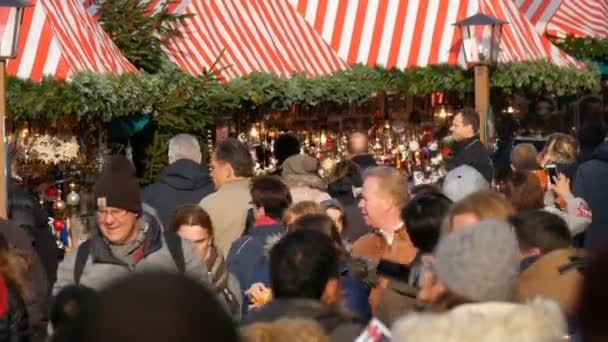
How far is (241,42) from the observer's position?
1612 cm

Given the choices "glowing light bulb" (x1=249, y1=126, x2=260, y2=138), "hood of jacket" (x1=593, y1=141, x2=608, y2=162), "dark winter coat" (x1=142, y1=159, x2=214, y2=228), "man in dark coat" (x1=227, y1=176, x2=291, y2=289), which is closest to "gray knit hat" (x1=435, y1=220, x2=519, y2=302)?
"man in dark coat" (x1=227, y1=176, x2=291, y2=289)

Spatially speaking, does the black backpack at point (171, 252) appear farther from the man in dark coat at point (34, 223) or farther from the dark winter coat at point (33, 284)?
the man in dark coat at point (34, 223)

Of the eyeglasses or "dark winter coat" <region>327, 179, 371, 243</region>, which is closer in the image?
Answer: the eyeglasses

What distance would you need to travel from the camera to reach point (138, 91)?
13.3 m

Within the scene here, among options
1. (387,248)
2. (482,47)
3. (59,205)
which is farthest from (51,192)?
(387,248)

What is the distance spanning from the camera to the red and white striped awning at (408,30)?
17875mm

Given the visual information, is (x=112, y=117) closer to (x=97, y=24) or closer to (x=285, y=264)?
(x=97, y=24)

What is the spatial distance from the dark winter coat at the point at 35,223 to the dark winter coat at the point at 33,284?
4.92 feet

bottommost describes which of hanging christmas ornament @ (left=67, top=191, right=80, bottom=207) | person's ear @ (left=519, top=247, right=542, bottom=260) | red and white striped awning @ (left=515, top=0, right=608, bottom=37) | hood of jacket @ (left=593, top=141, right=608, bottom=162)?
person's ear @ (left=519, top=247, right=542, bottom=260)

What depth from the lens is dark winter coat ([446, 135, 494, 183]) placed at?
506 inches

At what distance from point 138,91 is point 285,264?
8.30 m

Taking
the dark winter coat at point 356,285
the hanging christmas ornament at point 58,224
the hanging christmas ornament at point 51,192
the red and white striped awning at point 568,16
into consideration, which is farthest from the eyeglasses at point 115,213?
the red and white striped awning at point 568,16

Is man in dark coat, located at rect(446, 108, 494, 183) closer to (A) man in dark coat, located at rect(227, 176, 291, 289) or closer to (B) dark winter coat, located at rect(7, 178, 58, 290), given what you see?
(B) dark winter coat, located at rect(7, 178, 58, 290)

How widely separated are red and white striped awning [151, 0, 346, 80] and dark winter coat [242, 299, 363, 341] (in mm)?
10121
